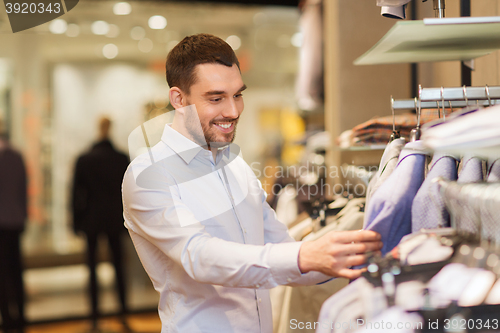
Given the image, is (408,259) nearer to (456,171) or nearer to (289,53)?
(456,171)

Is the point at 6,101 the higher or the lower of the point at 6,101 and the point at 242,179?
the higher

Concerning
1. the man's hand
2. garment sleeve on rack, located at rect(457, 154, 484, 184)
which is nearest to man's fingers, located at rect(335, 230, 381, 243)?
the man's hand

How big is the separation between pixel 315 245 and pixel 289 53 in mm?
5130

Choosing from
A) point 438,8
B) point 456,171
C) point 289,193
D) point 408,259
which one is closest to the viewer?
point 408,259

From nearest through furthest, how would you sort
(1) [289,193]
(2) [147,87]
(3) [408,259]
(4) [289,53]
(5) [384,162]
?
1. (3) [408,259]
2. (5) [384,162]
3. (1) [289,193]
4. (2) [147,87]
5. (4) [289,53]

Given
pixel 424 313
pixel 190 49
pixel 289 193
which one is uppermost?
pixel 190 49

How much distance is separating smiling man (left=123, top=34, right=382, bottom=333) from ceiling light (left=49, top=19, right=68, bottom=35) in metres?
3.77

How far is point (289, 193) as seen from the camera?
272cm

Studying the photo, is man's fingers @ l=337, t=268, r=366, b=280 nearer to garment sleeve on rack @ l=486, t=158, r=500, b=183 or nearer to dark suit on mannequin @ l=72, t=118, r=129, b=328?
garment sleeve on rack @ l=486, t=158, r=500, b=183

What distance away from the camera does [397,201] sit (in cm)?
93

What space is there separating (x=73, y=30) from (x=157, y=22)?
0.86 m

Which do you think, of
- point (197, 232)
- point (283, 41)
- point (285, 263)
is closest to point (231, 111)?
point (197, 232)

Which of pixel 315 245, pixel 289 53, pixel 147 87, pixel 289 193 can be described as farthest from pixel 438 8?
pixel 289 53

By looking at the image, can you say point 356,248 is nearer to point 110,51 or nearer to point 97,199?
point 97,199
